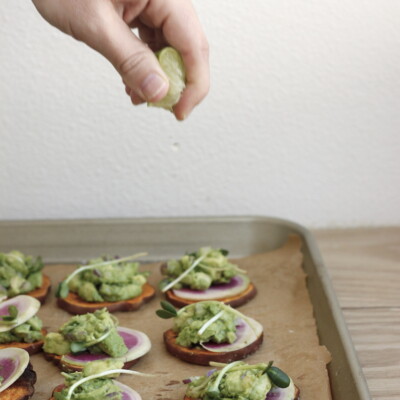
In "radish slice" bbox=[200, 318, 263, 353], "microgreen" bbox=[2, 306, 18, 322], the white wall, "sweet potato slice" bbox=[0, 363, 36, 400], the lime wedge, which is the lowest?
"radish slice" bbox=[200, 318, 263, 353]

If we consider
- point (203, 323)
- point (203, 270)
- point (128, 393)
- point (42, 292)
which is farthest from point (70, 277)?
point (128, 393)

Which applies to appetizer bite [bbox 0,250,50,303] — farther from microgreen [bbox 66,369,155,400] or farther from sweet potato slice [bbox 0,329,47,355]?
microgreen [bbox 66,369,155,400]

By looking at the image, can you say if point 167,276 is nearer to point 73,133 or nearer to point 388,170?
point 73,133

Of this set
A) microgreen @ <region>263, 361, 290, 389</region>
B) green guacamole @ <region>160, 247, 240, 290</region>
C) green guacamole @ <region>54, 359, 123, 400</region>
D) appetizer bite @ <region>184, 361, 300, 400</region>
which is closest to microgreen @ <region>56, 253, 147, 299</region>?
green guacamole @ <region>160, 247, 240, 290</region>

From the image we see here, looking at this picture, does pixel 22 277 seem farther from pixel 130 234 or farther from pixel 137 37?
pixel 137 37

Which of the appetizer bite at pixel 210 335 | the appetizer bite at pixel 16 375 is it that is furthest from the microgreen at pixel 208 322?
the appetizer bite at pixel 16 375

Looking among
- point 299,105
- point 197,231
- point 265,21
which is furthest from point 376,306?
point 265,21
